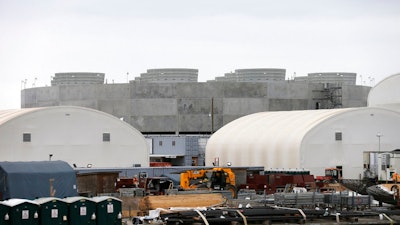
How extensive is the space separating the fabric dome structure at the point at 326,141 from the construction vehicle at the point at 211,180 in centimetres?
1232

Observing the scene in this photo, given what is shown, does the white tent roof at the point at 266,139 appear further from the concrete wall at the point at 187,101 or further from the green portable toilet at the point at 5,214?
the green portable toilet at the point at 5,214

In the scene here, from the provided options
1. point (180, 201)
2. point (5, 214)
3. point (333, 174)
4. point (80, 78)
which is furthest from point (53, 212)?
point (80, 78)

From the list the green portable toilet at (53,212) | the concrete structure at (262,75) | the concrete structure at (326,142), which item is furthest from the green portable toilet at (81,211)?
the concrete structure at (262,75)

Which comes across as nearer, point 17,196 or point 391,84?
point 17,196

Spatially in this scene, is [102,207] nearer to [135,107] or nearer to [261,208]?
[261,208]

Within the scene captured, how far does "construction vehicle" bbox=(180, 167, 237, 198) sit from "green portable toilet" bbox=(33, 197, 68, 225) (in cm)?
1747

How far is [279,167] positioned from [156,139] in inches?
756

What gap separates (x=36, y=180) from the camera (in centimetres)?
4041

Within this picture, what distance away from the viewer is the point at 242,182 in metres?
53.5

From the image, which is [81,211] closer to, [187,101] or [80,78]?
[187,101]

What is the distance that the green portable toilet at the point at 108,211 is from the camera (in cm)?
3147

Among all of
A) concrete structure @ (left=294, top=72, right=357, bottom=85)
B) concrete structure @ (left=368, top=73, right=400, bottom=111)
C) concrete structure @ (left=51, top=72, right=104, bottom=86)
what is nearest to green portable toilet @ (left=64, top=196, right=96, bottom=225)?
concrete structure @ (left=368, top=73, right=400, bottom=111)

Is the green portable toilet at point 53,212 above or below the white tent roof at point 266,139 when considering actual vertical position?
below

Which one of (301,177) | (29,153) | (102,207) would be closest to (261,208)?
(102,207)
